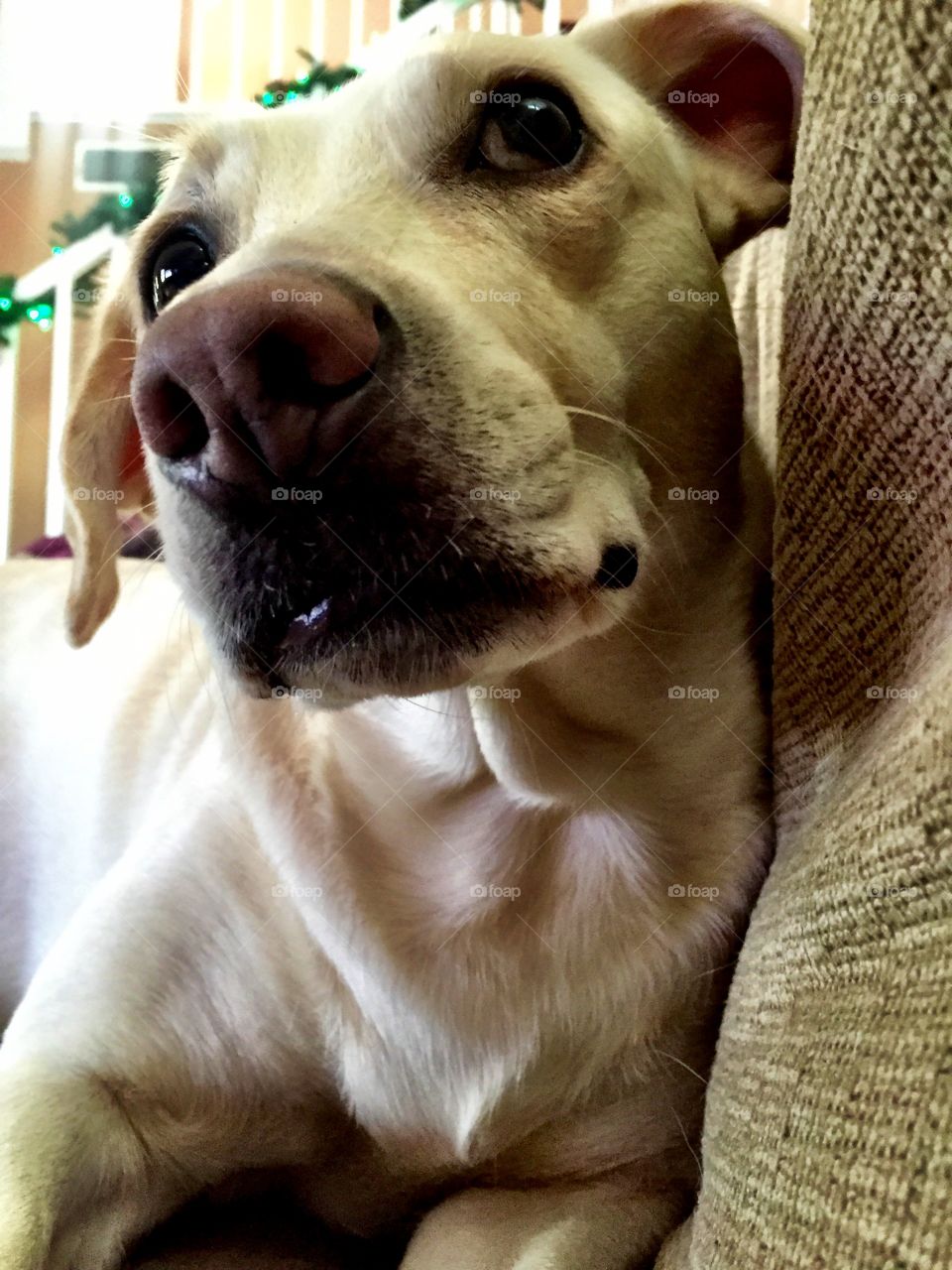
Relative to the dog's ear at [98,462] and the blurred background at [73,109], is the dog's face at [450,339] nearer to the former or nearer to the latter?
the dog's ear at [98,462]

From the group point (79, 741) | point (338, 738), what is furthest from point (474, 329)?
point (79, 741)

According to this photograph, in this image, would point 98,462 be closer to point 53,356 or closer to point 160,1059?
point 160,1059

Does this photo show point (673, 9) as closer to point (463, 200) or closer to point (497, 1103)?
point (463, 200)

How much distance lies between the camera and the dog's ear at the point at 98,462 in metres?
1.36

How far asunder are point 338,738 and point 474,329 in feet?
1.72

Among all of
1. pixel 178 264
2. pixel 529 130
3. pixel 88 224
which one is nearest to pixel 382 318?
pixel 529 130

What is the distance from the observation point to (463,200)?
1.07 m

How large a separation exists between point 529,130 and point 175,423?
0.54 m

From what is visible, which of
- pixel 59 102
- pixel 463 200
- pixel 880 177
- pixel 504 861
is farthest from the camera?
pixel 59 102

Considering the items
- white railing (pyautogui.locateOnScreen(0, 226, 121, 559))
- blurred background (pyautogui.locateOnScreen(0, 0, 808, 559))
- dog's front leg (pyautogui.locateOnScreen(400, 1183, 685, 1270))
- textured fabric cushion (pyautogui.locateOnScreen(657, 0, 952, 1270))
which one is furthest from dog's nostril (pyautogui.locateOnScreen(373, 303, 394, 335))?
blurred background (pyautogui.locateOnScreen(0, 0, 808, 559))

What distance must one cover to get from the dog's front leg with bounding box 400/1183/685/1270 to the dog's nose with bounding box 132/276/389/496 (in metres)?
0.75

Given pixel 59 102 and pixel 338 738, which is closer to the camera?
pixel 338 738

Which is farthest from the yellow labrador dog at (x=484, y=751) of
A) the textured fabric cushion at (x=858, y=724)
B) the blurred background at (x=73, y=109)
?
the blurred background at (x=73, y=109)

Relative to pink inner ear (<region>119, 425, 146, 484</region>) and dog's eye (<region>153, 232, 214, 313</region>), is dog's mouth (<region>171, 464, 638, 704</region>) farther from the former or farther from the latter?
pink inner ear (<region>119, 425, 146, 484</region>)
